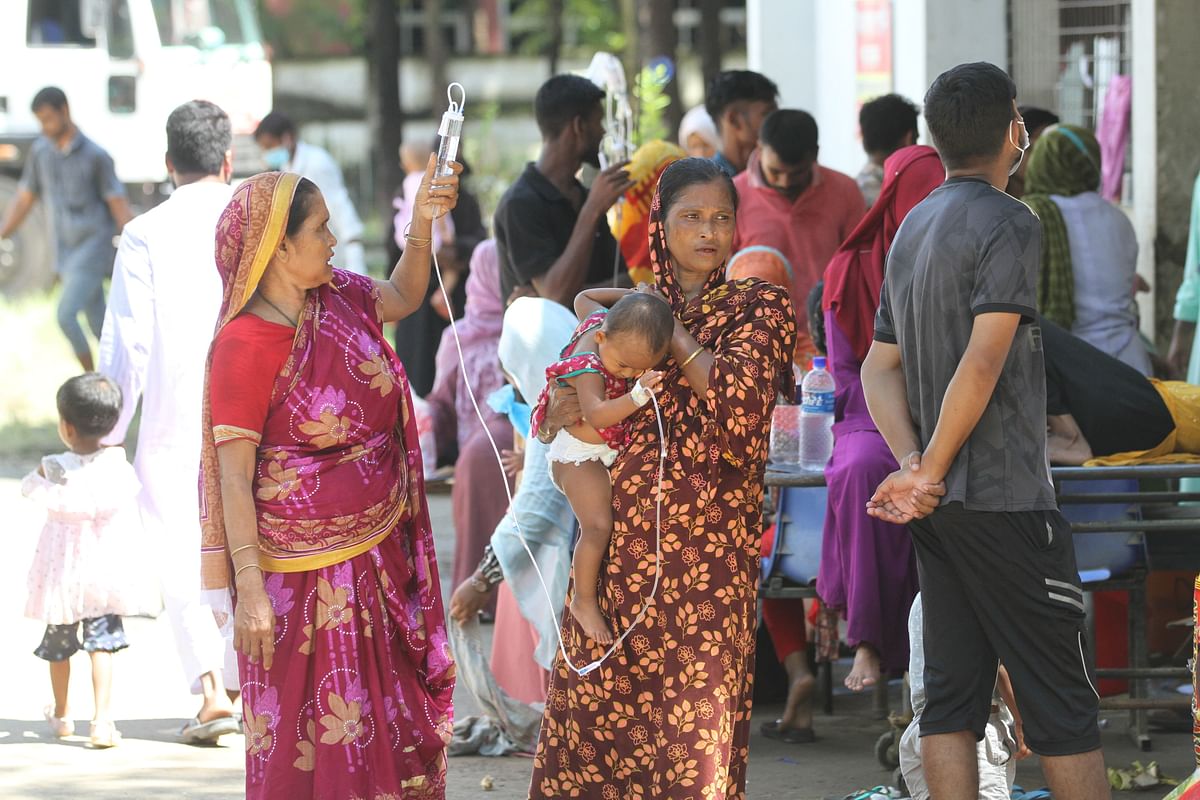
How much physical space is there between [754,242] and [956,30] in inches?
153

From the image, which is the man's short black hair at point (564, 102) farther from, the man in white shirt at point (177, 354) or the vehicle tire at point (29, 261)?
the vehicle tire at point (29, 261)

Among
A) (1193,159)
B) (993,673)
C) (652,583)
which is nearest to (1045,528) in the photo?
(993,673)

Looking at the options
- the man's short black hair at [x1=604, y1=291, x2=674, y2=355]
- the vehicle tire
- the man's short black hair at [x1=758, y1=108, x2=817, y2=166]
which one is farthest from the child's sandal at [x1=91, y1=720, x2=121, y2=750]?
the vehicle tire

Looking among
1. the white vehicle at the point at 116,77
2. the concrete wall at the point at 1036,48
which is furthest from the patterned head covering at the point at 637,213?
the white vehicle at the point at 116,77

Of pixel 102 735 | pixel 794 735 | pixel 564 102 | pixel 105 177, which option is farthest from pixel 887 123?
pixel 105 177

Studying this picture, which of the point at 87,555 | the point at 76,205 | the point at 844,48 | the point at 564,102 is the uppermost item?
the point at 844,48

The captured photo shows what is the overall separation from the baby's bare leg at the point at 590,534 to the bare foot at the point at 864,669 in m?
1.10

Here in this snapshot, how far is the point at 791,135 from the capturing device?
21.0 feet

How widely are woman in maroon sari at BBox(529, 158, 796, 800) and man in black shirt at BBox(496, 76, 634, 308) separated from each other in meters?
1.80

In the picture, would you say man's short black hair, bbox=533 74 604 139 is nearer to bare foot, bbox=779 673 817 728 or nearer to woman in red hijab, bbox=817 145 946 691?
woman in red hijab, bbox=817 145 946 691

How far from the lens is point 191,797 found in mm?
5105

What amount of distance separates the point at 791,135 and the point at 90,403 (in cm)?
284

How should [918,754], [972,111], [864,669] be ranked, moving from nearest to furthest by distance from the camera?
1. [972,111]
2. [918,754]
3. [864,669]

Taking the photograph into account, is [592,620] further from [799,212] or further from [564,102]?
[799,212]
